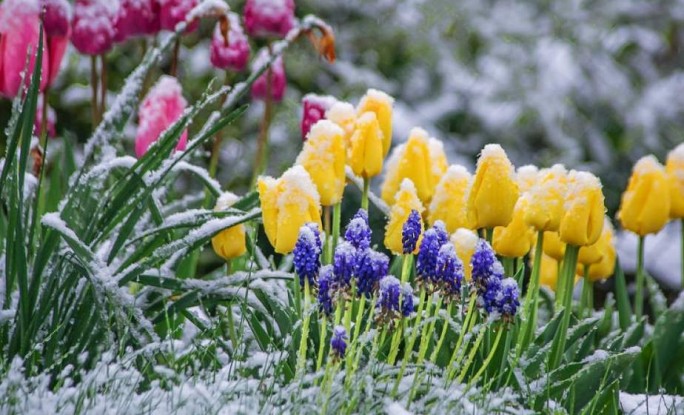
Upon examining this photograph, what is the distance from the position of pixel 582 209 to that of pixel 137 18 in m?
1.13

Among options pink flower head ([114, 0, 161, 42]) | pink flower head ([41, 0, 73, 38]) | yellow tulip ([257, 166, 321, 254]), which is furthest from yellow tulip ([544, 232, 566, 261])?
pink flower head ([41, 0, 73, 38])

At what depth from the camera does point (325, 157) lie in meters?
1.89

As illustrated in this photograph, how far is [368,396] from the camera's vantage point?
1.54 meters

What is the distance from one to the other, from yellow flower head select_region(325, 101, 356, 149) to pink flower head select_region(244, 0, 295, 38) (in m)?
0.59

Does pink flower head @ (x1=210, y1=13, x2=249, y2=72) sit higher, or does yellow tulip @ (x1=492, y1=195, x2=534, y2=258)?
pink flower head @ (x1=210, y1=13, x2=249, y2=72)

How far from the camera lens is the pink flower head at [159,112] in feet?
7.66

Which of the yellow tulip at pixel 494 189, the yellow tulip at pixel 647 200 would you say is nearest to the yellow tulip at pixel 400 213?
the yellow tulip at pixel 494 189

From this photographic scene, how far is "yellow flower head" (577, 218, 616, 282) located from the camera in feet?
7.59

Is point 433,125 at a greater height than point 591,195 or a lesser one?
greater

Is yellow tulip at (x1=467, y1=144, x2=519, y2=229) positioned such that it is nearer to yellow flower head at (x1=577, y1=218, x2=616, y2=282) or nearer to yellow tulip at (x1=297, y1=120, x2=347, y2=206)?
yellow tulip at (x1=297, y1=120, x2=347, y2=206)

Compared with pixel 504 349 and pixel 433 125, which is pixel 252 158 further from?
pixel 504 349

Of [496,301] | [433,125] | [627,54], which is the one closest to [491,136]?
[433,125]

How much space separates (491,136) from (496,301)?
330 centimetres

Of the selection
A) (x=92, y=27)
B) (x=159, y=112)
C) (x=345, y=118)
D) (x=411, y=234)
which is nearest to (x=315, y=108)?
(x=345, y=118)
